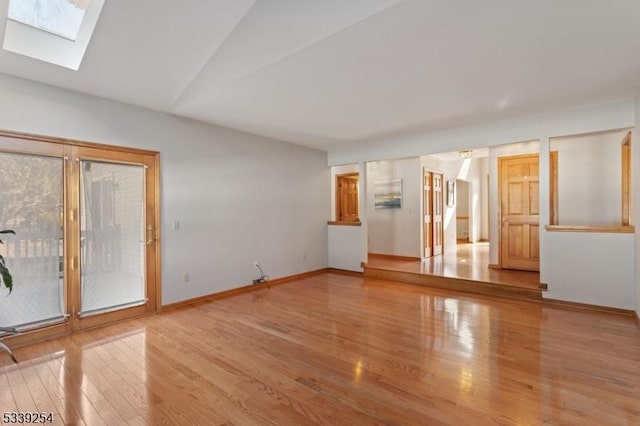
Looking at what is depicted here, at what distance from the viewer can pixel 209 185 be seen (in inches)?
178

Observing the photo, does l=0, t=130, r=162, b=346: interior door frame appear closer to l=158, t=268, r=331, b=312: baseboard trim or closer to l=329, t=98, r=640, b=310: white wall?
l=158, t=268, r=331, b=312: baseboard trim

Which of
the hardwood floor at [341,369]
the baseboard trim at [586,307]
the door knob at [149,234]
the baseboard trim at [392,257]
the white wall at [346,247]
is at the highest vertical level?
the door knob at [149,234]

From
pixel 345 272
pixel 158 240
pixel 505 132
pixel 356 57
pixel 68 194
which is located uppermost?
pixel 356 57

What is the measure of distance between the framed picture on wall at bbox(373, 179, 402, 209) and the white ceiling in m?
3.28

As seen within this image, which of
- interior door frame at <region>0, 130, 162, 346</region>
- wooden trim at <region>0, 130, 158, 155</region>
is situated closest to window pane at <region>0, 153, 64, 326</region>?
interior door frame at <region>0, 130, 162, 346</region>

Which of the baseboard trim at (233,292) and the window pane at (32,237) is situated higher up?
the window pane at (32,237)

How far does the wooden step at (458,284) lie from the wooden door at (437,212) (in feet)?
7.49

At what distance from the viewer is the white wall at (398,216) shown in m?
6.95

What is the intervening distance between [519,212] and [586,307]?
231 centimetres

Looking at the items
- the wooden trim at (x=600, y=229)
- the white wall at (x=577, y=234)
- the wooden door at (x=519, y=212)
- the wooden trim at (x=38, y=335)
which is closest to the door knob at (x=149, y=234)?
the wooden trim at (x=38, y=335)

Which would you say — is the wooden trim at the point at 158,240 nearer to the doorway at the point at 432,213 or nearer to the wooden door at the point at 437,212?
the doorway at the point at 432,213

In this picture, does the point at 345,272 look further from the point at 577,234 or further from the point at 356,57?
the point at 356,57

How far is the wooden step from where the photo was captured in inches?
169

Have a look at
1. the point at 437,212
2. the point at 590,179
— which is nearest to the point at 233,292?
the point at 437,212
